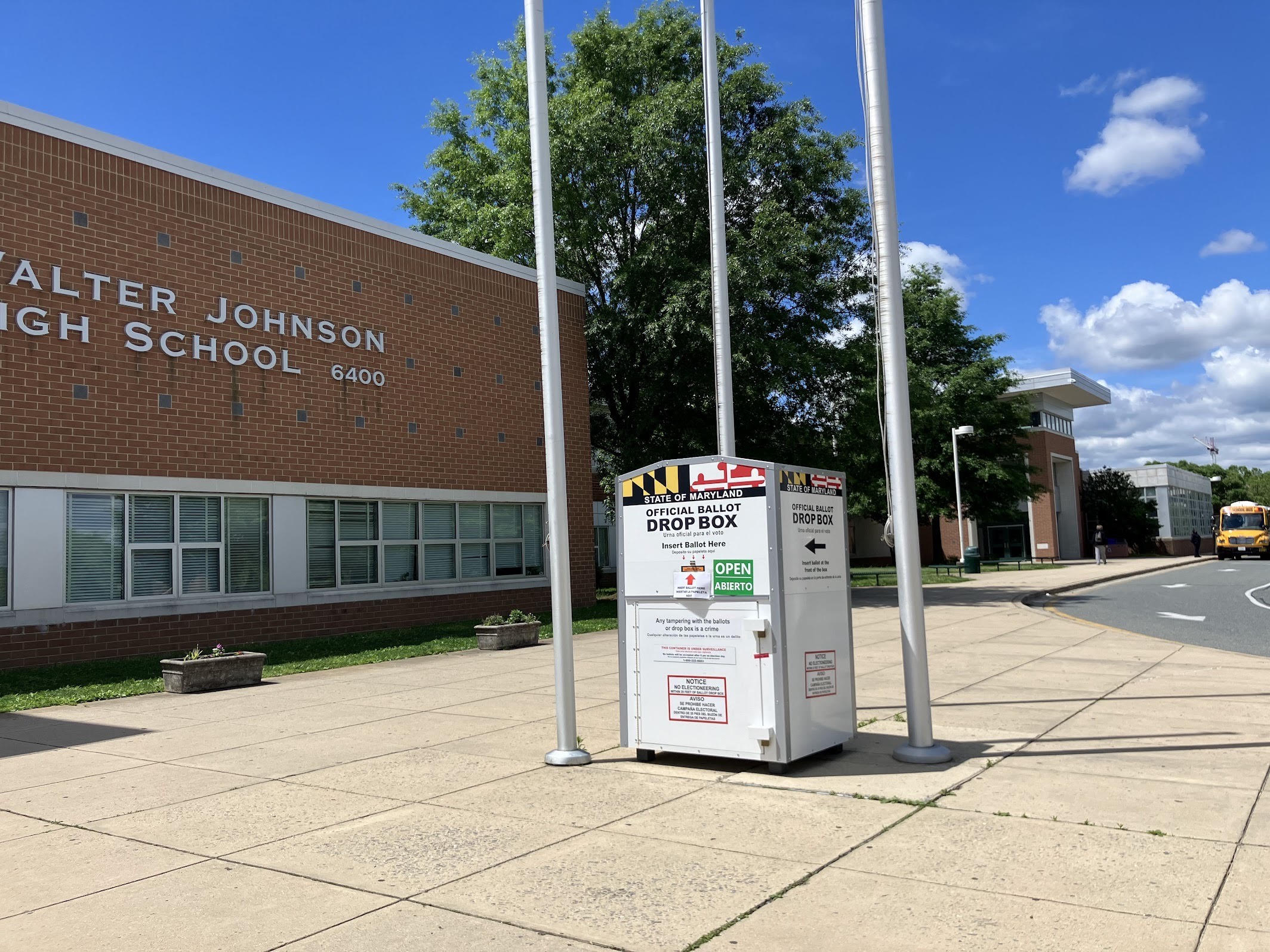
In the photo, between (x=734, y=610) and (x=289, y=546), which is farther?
(x=289, y=546)

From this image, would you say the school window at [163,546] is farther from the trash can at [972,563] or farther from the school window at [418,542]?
the trash can at [972,563]

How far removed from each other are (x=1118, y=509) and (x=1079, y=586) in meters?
37.6

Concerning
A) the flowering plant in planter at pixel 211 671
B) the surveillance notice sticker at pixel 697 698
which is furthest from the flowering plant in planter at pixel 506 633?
the surveillance notice sticker at pixel 697 698

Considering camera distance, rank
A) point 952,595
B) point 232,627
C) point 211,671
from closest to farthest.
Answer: point 211,671 → point 232,627 → point 952,595

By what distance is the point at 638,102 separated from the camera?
83.8 ft

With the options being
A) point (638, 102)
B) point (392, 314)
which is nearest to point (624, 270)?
point (638, 102)

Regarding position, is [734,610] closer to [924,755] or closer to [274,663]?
[924,755]

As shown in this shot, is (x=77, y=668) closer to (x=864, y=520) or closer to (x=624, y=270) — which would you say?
(x=624, y=270)

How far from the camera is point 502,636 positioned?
659 inches

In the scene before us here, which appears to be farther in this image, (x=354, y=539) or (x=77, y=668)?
(x=354, y=539)

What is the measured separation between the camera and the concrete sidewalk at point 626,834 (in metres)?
4.33

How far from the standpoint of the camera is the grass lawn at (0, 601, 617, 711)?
12211mm

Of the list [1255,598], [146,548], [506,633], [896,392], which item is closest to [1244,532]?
[1255,598]

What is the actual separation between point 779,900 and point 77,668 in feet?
42.6
